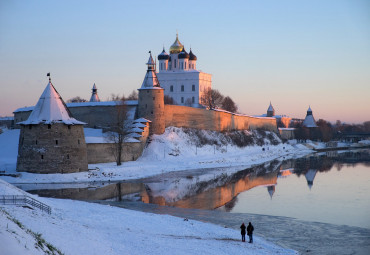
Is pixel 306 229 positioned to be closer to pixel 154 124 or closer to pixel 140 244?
pixel 140 244

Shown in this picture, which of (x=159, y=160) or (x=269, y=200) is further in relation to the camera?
(x=159, y=160)

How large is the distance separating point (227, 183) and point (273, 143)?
41.3 metres

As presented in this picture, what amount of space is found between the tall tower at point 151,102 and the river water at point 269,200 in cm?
882

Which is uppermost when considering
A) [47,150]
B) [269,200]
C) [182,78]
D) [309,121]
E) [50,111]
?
[182,78]

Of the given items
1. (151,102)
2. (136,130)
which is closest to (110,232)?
(136,130)

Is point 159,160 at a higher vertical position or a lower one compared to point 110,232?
higher

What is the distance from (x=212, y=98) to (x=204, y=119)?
23.9m

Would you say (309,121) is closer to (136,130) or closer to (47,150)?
(136,130)

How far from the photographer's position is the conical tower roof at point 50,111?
2980 cm

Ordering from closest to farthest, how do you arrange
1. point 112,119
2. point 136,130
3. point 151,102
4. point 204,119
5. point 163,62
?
point 136,130, point 151,102, point 112,119, point 204,119, point 163,62

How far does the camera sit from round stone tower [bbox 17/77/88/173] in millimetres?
29734

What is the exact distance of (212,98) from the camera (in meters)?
76.5

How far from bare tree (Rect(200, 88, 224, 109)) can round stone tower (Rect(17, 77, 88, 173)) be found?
45386mm

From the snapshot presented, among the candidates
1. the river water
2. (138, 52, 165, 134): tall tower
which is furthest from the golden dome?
the river water
